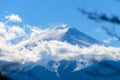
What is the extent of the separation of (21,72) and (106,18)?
62.5 inches

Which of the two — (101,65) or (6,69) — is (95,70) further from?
(6,69)

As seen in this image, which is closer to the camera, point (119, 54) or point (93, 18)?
point (93, 18)

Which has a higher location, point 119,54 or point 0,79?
point 119,54

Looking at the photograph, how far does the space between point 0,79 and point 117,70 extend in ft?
6.10

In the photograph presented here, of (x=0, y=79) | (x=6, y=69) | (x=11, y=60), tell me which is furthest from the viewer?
(x=11, y=60)

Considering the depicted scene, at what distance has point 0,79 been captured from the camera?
22.2 feet

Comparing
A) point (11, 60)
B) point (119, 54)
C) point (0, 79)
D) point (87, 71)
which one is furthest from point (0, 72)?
point (119, 54)

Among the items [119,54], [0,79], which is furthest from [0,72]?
[119,54]

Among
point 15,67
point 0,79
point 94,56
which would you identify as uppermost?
point 94,56

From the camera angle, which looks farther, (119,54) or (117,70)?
(119,54)

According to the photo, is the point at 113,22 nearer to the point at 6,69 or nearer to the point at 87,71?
the point at 87,71

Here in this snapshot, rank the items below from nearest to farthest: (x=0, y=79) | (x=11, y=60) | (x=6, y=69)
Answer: (x=0, y=79), (x=6, y=69), (x=11, y=60)

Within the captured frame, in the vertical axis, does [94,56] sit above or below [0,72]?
above

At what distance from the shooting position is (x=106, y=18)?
7.44 m
